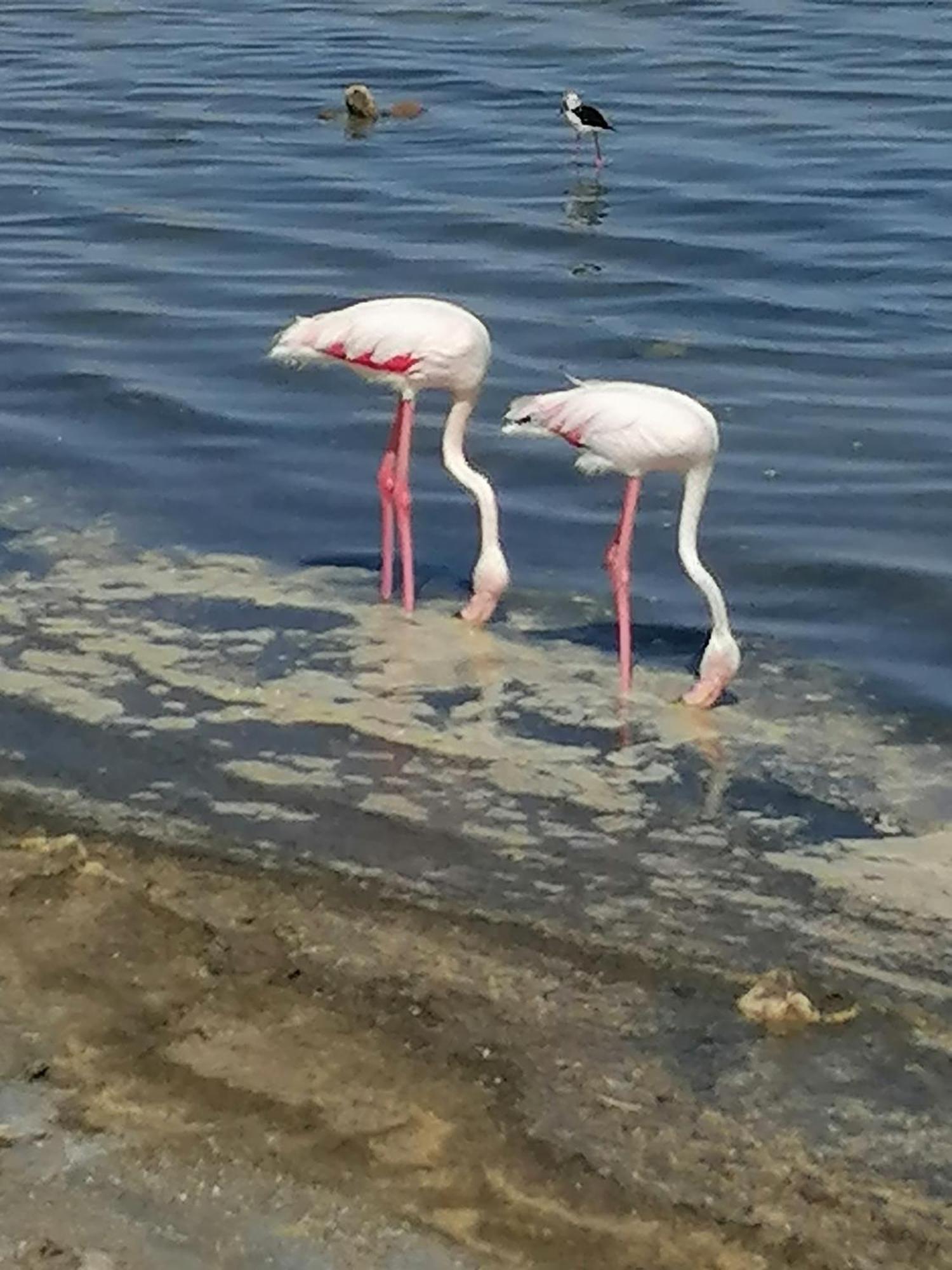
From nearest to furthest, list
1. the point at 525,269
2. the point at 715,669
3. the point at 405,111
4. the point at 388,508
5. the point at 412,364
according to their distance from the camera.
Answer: the point at 715,669
the point at 412,364
the point at 388,508
the point at 525,269
the point at 405,111

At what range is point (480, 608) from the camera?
8.01 meters

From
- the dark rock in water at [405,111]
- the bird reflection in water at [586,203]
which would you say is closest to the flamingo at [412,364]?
the bird reflection in water at [586,203]

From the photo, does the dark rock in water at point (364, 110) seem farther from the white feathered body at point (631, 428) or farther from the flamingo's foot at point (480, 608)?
the white feathered body at point (631, 428)

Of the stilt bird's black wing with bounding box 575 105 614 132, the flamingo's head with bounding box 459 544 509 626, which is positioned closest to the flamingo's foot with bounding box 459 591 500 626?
the flamingo's head with bounding box 459 544 509 626

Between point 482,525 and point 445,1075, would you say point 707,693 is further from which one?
point 445,1075

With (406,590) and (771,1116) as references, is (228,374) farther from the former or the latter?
(771,1116)

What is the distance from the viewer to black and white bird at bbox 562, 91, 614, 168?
1552cm

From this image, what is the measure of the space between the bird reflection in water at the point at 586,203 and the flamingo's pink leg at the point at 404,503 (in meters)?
5.79

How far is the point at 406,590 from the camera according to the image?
Result: 819 centimetres

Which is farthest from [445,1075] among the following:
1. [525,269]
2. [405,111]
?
[405,111]

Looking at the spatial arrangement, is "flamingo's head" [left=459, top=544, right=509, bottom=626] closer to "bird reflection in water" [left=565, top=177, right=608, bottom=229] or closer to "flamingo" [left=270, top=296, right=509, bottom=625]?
"flamingo" [left=270, top=296, right=509, bottom=625]

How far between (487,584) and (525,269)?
5333 mm

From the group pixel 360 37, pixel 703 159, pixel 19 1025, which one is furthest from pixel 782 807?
pixel 360 37

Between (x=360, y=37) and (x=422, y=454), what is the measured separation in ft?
37.5
